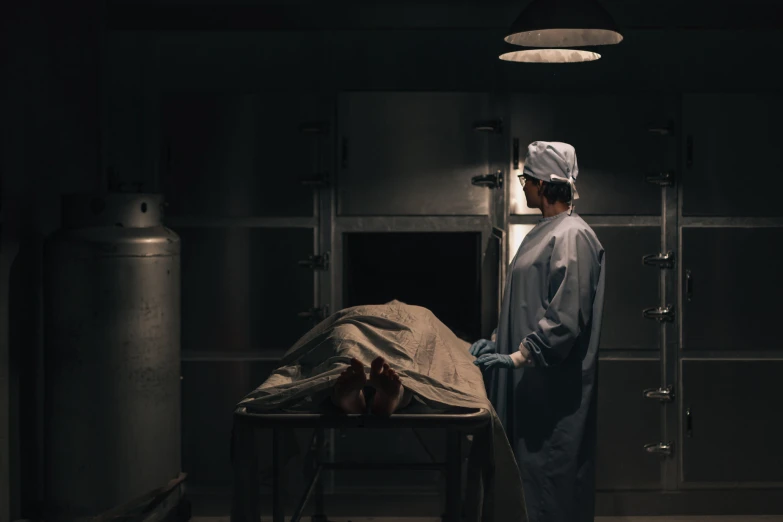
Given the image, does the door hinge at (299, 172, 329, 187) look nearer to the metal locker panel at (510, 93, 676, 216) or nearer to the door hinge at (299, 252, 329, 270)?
the door hinge at (299, 252, 329, 270)

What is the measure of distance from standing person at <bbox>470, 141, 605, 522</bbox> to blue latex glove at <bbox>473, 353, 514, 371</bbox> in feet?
0.29

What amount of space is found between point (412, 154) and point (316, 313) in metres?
0.79

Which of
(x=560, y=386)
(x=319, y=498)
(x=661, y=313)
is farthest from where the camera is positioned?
(x=661, y=313)

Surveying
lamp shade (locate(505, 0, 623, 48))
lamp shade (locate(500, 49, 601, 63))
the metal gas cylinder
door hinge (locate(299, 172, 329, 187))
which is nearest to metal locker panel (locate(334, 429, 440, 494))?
the metal gas cylinder

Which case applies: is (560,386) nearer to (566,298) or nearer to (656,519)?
(566,298)

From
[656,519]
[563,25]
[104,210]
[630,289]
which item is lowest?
[656,519]

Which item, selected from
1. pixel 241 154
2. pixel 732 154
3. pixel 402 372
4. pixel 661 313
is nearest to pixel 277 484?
pixel 402 372

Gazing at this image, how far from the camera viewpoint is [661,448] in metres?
4.03

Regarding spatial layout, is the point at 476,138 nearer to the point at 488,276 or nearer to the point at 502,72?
the point at 502,72

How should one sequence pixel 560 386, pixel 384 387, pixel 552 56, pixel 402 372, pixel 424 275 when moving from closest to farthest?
1. pixel 384 387
2. pixel 402 372
3. pixel 560 386
4. pixel 552 56
5. pixel 424 275

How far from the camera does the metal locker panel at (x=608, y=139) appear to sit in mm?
4012

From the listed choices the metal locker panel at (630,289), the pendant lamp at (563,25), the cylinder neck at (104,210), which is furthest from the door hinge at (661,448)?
the cylinder neck at (104,210)

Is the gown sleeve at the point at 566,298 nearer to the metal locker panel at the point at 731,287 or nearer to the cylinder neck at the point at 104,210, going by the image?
the metal locker panel at the point at 731,287

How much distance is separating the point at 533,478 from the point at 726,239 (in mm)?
1588
